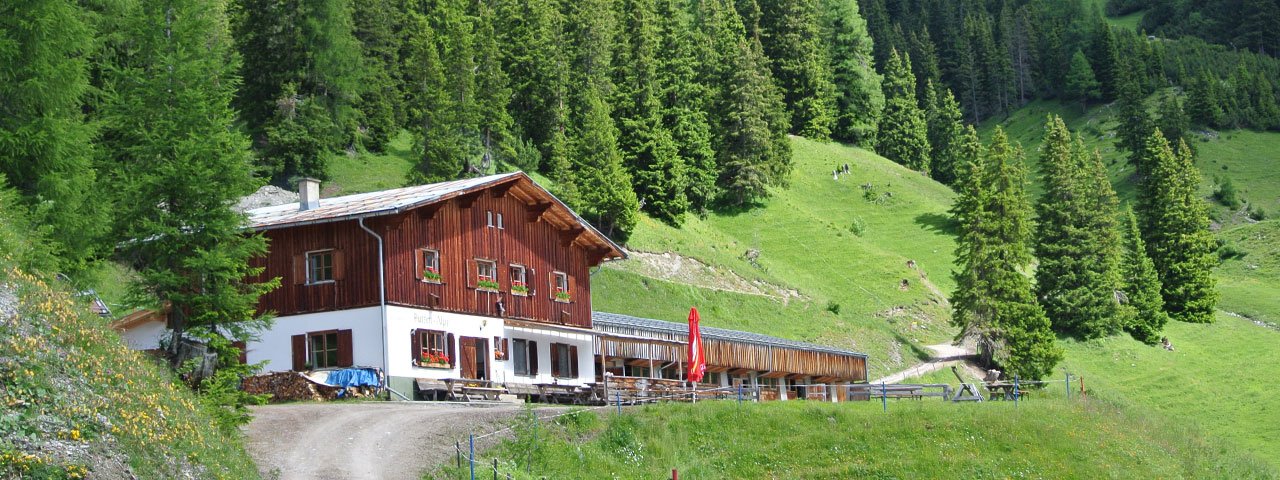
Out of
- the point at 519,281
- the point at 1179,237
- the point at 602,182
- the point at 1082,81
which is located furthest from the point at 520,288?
the point at 1082,81

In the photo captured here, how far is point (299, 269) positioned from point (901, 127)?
88.9 meters

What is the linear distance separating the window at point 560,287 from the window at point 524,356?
2.14m

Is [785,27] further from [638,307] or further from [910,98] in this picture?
[638,307]

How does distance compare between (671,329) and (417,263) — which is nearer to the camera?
(417,263)

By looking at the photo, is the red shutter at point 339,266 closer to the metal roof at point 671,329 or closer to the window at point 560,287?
the window at point 560,287

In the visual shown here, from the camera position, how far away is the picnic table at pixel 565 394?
137 feet

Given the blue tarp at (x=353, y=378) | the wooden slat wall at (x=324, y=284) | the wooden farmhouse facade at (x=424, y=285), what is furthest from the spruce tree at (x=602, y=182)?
the blue tarp at (x=353, y=378)

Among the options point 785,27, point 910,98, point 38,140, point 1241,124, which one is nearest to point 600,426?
point 38,140

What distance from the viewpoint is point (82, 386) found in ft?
72.9

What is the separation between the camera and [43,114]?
3431 centimetres

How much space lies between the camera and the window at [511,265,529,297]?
153ft

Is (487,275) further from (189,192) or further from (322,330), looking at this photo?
(189,192)

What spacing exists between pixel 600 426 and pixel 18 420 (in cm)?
1661

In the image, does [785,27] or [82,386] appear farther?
[785,27]
